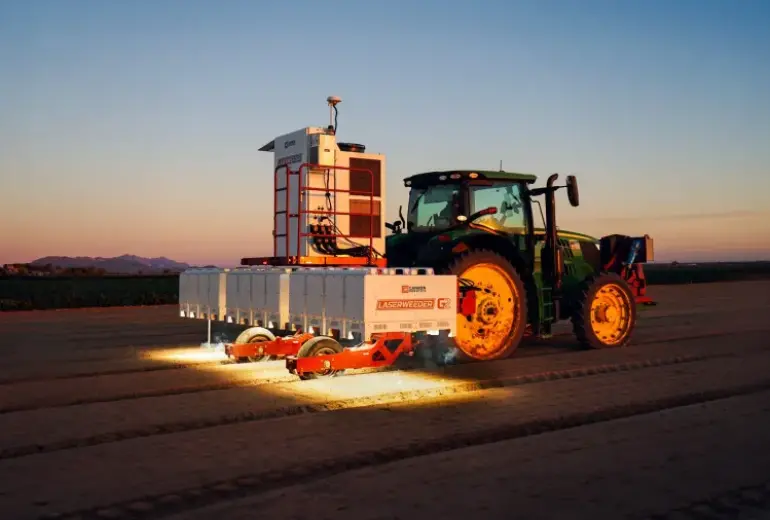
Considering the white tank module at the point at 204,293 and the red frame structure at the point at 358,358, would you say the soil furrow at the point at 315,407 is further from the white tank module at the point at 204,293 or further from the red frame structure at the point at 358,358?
the white tank module at the point at 204,293

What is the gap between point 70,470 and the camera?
6219 millimetres

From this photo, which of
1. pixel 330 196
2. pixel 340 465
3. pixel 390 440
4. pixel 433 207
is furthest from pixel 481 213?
pixel 340 465

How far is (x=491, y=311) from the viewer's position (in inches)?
488

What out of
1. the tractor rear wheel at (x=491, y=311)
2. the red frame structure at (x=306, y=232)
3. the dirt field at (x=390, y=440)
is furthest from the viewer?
the tractor rear wheel at (x=491, y=311)

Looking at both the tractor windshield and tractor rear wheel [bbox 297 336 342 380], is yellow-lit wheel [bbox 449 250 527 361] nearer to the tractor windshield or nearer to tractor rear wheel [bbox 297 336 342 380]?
the tractor windshield

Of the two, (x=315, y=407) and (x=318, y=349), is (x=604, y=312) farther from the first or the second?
(x=315, y=407)

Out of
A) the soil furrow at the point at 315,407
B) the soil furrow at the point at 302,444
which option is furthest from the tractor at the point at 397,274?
the soil furrow at the point at 302,444

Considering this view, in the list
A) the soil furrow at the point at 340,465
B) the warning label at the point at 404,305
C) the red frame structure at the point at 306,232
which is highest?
the red frame structure at the point at 306,232

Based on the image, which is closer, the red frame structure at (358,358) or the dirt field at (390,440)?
the dirt field at (390,440)

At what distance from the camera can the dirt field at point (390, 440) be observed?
17.8ft

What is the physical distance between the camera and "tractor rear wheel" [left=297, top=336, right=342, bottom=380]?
10266 millimetres

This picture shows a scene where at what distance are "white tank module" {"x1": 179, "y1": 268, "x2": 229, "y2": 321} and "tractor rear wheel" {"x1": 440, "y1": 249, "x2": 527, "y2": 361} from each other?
3.53m

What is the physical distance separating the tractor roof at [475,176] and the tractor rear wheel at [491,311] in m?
1.39

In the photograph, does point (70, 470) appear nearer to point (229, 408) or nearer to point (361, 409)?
point (229, 408)
